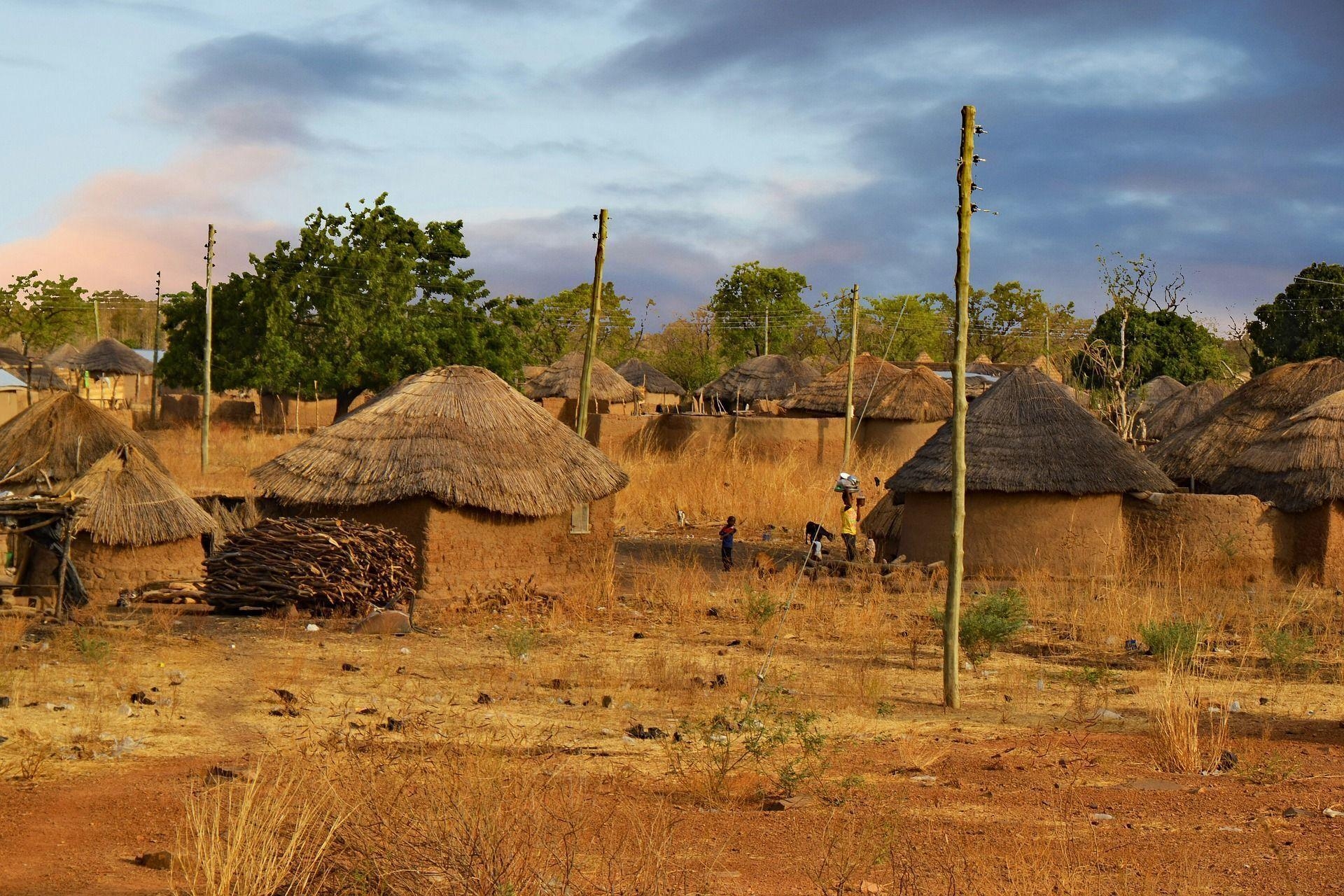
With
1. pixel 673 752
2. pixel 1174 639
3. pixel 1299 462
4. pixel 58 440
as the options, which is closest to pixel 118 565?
pixel 58 440

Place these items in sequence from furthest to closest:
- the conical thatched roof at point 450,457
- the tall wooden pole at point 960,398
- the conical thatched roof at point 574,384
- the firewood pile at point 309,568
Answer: the conical thatched roof at point 574,384 < the conical thatched roof at point 450,457 < the firewood pile at point 309,568 < the tall wooden pole at point 960,398

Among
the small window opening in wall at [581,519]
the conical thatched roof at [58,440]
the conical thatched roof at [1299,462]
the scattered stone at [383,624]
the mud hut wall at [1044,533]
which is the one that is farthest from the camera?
the mud hut wall at [1044,533]

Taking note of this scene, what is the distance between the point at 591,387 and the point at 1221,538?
2278 centimetres

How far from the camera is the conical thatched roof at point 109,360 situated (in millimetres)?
46469

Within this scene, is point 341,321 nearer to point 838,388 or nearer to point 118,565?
point 838,388

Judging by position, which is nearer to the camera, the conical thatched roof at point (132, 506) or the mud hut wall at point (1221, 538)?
the conical thatched roof at point (132, 506)

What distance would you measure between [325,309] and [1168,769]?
26.5 meters

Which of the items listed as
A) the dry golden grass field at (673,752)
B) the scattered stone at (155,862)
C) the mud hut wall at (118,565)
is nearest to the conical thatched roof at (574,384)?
the mud hut wall at (118,565)

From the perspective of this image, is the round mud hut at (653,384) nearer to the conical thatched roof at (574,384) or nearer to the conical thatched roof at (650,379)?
the conical thatched roof at (650,379)

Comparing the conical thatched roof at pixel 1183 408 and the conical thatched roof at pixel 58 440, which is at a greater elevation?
the conical thatched roof at pixel 1183 408

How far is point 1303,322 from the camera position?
39.1 m

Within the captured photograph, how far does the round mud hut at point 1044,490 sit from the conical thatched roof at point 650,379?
28136 mm

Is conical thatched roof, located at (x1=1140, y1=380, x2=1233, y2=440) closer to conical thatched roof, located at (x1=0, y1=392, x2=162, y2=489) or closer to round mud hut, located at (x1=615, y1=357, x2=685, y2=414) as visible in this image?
round mud hut, located at (x1=615, y1=357, x2=685, y2=414)

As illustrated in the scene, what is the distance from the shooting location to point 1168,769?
25.3 feet
